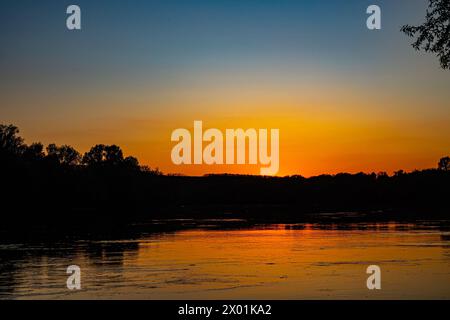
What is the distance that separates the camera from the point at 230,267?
3641 centimetres

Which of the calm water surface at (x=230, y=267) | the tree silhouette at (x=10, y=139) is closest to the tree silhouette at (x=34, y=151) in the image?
the tree silhouette at (x=10, y=139)

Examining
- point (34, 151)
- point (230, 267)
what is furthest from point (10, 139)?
point (230, 267)

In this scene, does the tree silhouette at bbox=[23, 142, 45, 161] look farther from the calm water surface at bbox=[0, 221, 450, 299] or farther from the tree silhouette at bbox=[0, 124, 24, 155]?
the calm water surface at bbox=[0, 221, 450, 299]

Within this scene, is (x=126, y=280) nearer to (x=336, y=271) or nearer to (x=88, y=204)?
(x=336, y=271)

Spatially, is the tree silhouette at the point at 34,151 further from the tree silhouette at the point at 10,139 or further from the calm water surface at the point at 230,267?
the calm water surface at the point at 230,267

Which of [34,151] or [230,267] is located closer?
[230,267]

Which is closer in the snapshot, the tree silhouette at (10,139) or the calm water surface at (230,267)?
the calm water surface at (230,267)

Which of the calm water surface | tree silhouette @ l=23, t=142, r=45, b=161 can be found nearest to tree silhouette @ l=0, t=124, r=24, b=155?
tree silhouette @ l=23, t=142, r=45, b=161

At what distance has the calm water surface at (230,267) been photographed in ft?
90.4

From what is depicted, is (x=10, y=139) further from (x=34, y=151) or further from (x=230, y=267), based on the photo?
(x=230, y=267)

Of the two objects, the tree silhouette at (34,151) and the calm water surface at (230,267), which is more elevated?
the tree silhouette at (34,151)

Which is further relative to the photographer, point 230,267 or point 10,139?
point 10,139
